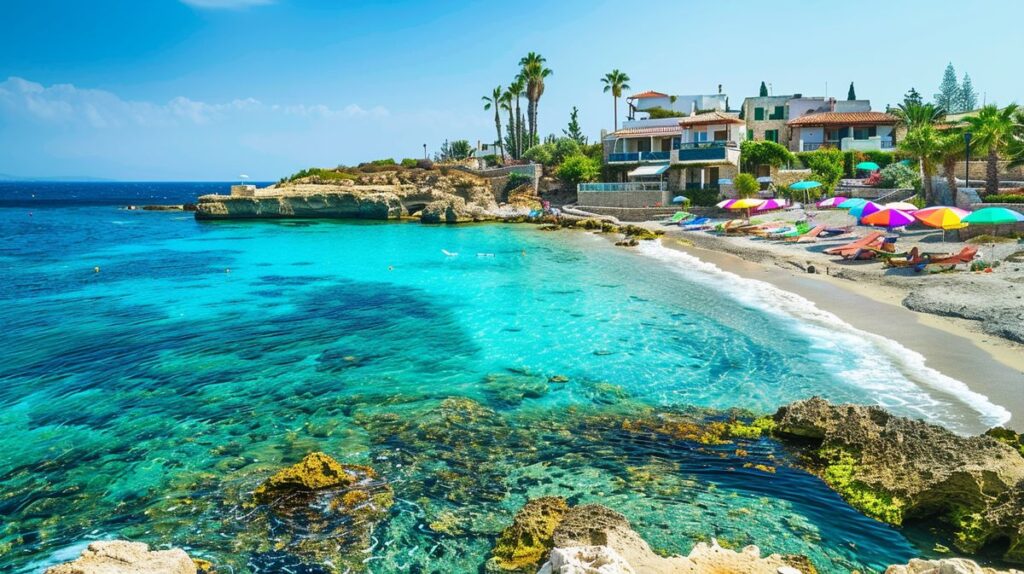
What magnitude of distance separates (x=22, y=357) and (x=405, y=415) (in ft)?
A: 41.1

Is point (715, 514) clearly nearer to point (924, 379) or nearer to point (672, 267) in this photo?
point (924, 379)

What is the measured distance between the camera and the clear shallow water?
854cm

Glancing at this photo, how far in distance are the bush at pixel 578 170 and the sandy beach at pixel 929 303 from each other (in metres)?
31.4

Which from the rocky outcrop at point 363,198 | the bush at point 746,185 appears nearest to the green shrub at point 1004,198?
the bush at point 746,185

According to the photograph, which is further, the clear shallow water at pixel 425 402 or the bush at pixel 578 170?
the bush at pixel 578 170

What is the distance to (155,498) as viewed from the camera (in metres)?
9.47

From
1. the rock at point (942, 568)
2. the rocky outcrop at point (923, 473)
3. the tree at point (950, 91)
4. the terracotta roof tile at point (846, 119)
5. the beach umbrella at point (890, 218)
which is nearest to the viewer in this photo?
the rock at point (942, 568)

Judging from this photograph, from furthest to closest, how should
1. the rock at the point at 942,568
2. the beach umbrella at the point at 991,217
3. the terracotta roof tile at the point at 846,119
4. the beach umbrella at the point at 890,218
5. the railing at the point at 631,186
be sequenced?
the terracotta roof tile at the point at 846,119 → the railing at the point at 631,186 → the beach umbrella at the point at 890,218 → the beach umbrella at the point at 991,217 → the rock at the point at 942,568

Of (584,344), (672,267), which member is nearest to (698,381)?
(584,344)

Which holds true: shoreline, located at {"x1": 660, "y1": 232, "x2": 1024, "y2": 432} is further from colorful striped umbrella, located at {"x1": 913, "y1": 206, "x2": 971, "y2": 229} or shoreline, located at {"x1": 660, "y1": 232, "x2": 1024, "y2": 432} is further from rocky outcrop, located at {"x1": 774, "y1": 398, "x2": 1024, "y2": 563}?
colorful striped umbrella, located at {"x1": 913, "y1": 206, "x2": 971, "y2": 229}

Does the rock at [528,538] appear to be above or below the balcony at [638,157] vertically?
below

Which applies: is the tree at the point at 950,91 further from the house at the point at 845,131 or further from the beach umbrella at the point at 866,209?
the beach umbrella at the point at 866,209

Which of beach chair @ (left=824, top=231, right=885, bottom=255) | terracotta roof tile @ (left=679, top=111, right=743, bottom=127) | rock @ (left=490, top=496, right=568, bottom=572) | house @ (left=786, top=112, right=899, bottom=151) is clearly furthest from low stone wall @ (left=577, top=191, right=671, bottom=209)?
rock @ (left=490, top=496, right=568, bottom=572)

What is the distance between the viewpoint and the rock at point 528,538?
744cm
